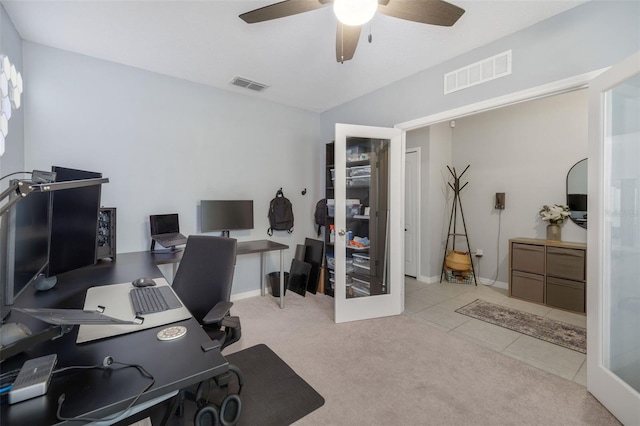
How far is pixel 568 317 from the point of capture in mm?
3176

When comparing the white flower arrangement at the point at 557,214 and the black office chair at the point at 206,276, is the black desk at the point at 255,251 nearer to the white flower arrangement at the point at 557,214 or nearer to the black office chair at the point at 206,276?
the black office chair at the point at 206,276

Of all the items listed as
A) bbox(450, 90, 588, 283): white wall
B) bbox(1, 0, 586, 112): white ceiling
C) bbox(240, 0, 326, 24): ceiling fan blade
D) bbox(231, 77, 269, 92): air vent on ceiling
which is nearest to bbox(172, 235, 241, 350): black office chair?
bbox(240, 0, 326, 24): ceiling fan blade

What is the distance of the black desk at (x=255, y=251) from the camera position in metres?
2.65

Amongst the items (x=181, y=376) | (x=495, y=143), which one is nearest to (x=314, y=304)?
(x=181, y=376)

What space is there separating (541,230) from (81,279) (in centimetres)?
515

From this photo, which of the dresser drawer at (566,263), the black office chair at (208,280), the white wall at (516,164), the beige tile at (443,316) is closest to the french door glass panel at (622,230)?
the beige tile at (443,316)

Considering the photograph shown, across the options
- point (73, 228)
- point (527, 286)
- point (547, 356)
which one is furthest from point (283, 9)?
point (527, 286)

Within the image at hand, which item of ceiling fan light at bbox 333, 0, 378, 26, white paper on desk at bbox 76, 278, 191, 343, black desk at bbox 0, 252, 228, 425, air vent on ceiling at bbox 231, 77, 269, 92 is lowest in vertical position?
black desk at bbox 0, 252, 228, 425

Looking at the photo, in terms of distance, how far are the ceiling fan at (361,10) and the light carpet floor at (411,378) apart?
2371 millimetres

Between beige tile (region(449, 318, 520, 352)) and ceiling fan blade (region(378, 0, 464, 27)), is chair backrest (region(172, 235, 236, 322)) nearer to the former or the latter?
ceiling fan blade (region(378, 0, 464, 27))

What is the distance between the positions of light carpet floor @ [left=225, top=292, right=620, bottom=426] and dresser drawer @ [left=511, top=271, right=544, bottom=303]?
5.60ft

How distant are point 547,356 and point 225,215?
3571mm

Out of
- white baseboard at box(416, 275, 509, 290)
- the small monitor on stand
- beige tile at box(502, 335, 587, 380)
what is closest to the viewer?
beige tile at box(502, 335, 587, 380)

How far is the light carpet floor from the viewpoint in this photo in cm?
175
